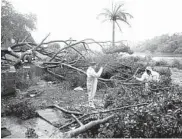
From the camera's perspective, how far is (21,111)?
6770 mm

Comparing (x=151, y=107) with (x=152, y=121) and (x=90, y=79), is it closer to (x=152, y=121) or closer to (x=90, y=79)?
(x=152, y=121)

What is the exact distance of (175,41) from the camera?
22.2m

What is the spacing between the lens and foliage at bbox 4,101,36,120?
6.63 m

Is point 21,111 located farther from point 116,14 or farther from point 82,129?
point 116,14

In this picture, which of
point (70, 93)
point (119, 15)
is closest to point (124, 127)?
point (70, 93)

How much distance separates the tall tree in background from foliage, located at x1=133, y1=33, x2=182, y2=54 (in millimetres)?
12309

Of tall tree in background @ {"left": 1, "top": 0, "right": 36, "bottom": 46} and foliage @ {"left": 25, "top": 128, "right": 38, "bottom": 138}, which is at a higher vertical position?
tall tree in background @ {"left": 1, "top": 0, "right": 36, "bottom": 46}

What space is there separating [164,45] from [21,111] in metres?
19.6

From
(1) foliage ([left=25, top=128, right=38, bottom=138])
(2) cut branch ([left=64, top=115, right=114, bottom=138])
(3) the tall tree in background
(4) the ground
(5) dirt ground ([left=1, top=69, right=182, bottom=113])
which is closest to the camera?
(2) cut branch ([left=64, top=115, right=114, bottom=138])

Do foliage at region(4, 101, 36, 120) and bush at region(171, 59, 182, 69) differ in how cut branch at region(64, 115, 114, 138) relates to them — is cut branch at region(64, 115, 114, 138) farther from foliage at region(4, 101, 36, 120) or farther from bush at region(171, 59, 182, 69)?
bush at region(171, 59, 182, 69)

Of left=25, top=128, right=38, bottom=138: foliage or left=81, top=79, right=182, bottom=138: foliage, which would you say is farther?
left=25, top=128, right=38, bottom=138: foliage

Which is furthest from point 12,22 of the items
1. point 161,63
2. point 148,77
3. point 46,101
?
point 148,77

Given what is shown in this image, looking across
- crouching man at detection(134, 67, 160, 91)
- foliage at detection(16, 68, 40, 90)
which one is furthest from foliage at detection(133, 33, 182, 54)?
foliage at detection(16, 68, 40, 90)

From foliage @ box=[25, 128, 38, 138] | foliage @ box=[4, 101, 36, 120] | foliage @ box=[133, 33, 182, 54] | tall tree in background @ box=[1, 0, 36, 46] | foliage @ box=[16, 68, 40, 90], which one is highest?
tall tree in background @ box=[1, 0, 36, 46]
